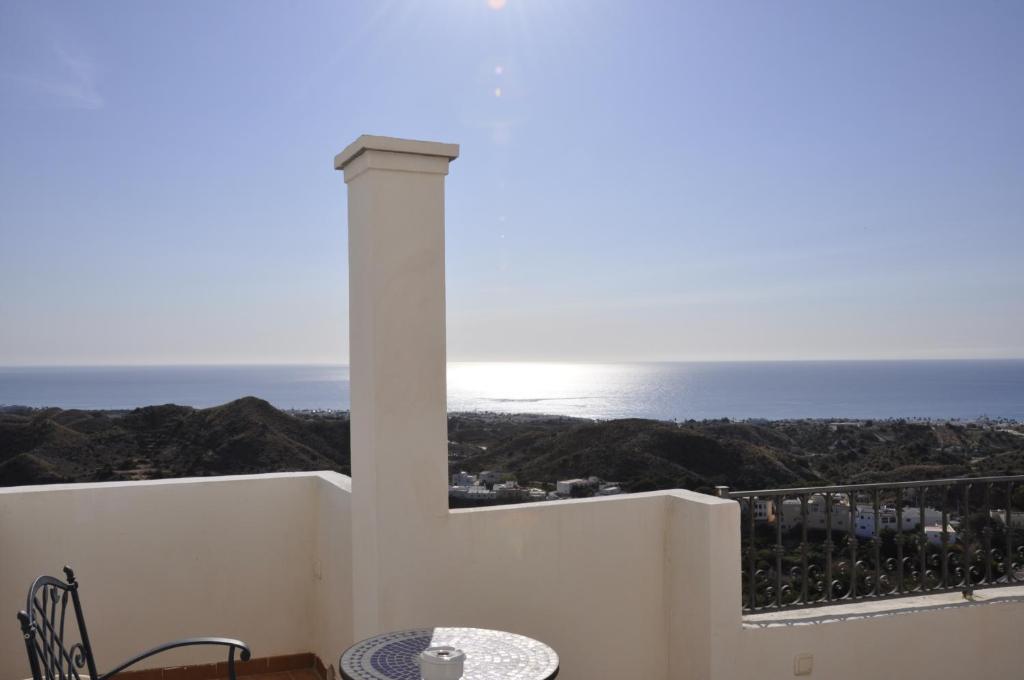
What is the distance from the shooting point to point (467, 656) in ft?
7.70

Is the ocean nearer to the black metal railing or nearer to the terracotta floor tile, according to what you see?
the terracotta floor tile

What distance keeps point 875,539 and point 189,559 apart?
3.39 metres

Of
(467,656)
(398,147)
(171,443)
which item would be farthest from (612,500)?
(171,443)

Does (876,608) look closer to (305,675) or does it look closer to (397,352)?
(397,352)

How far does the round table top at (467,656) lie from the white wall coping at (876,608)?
5.00 feet

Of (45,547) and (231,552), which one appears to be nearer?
(45,547)

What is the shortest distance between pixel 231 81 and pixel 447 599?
756 centimetres

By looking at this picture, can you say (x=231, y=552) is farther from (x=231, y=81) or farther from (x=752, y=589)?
(x=231, y=81)

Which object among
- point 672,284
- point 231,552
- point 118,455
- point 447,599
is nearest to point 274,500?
point 231,552

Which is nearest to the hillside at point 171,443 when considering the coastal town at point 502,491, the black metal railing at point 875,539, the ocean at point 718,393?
the coastal town at point 502,491

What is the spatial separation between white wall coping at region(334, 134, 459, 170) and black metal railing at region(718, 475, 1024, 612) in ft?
6.59

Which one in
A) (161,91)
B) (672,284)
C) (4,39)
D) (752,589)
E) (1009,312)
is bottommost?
(752,589)

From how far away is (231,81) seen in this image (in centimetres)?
888

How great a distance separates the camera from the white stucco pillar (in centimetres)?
297
